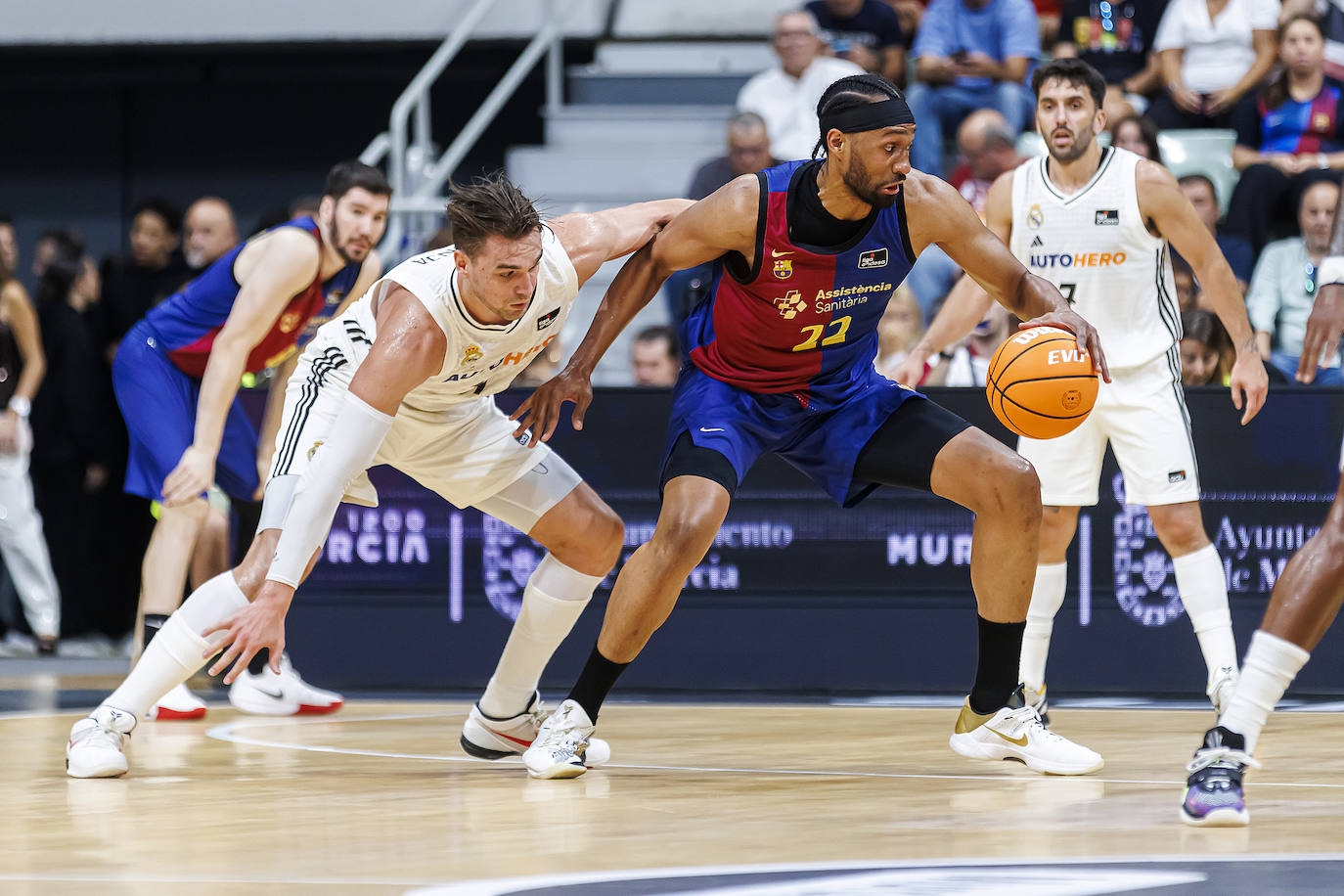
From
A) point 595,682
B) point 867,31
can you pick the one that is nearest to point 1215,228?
point 867,31

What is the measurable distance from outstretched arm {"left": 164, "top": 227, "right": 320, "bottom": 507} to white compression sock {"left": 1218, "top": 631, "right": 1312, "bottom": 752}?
11.6 ft

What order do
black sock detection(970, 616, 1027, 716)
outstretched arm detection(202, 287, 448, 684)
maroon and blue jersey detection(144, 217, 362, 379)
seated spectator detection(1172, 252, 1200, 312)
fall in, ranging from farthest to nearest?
seated spectator detection(1172, 252, 1200, 312)
maroon and blue jersey detection(144, 217, 362, 379)
black sock detection(970, 616, 1027, 716)
outstretched arm detection(202, 287, 448, 684)

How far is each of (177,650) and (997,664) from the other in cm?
221

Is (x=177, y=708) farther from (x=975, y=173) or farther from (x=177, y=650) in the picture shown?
(x=975, y=173)

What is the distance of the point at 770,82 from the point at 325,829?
718cm

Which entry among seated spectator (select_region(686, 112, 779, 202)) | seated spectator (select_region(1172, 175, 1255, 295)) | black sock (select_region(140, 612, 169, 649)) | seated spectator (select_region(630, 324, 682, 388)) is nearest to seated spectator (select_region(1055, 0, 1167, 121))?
seated spectator (select_region(1172, 175, 1255, 295))

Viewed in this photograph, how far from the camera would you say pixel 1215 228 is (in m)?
8.86

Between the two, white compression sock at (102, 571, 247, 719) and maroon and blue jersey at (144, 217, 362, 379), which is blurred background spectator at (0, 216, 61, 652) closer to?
maroon and blue jersey at (144, 217, 362, 379)

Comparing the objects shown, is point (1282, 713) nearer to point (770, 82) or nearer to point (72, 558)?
point (770, 82)

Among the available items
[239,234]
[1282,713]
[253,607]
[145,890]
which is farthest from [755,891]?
[239,234]

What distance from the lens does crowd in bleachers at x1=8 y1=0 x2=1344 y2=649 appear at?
9.19m

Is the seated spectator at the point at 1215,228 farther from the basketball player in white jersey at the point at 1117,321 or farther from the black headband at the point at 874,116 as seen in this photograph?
the black headband at the point at 874,116

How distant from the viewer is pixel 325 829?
395 centimetres

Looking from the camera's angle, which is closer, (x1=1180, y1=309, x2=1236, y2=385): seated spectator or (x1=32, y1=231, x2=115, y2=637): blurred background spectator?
(x1=1180, y1=309, x2=1236, y2=385): seated spectator
